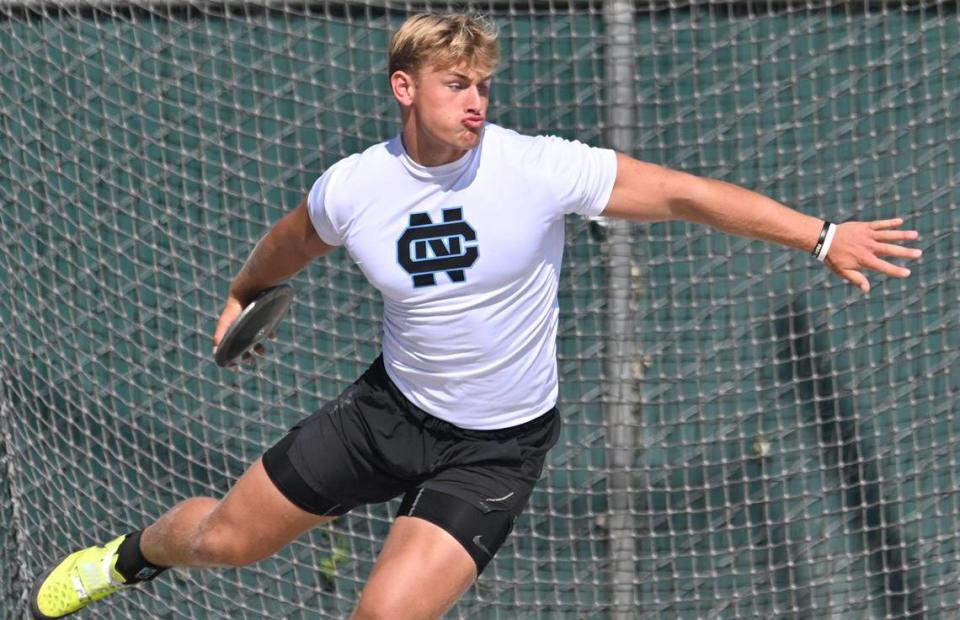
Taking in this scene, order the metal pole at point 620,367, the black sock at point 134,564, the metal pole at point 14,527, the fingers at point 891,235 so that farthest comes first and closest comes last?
1. the metal pole at point 14,527
2. the metal pole at point 620,367
3. the black sock at point 134,564
4. the fingers at point 891,235

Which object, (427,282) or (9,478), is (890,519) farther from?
(9,478)

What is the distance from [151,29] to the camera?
490 centimetres

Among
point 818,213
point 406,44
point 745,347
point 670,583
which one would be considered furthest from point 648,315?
point 406,44

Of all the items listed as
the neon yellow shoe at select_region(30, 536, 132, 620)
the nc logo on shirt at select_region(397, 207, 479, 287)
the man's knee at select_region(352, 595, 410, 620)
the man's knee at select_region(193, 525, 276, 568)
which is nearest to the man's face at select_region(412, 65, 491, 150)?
the nc logo on shirt at select_region(397, 207, 479, 287)

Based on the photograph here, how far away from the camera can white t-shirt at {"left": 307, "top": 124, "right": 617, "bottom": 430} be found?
3.25m

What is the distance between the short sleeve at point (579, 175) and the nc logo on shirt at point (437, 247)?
0.78 ft

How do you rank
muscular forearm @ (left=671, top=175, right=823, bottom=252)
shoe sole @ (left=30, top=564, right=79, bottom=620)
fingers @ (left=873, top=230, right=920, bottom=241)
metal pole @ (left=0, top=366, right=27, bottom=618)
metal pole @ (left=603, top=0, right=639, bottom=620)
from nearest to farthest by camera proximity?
fingers @ (left=873, top=230, right=920, bottom=241) → muscular forearm @ (left=671, top=175, right=823, bottom=252) → shoe sole @ (left=30, top=564, right=79, bottom=620) → metal pole @ (left=603, top=0, right=639, bottom=620) → metal pole @ (left=0, top=366, right=27, bottom=618)

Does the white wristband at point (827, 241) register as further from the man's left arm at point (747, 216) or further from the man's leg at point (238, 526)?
the man's leg at point (238, 526)

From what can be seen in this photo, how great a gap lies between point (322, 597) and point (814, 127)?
2470mm

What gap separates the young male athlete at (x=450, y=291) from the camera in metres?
3.22

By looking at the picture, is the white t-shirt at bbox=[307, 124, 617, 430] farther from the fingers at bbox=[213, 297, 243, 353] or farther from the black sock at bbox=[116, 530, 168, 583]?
the black sock at bbox=[116, 530, 168, 583]

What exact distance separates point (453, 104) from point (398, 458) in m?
0.92

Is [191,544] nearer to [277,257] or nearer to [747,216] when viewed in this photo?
[277,257]

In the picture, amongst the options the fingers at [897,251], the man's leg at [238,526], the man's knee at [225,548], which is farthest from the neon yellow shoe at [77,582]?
the fingers at [897,251]
